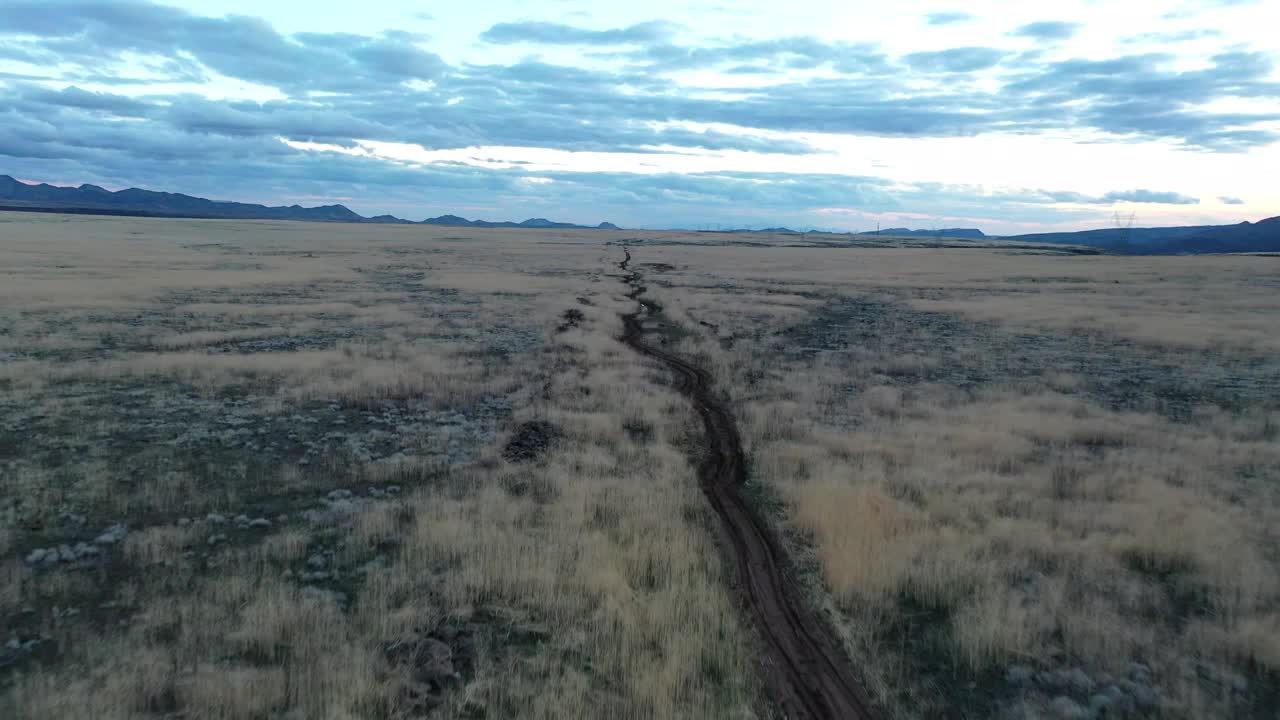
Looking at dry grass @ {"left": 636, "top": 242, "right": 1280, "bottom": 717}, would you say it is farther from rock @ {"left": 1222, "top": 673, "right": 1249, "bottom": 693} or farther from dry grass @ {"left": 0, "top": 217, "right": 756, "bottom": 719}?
dry grass @ {"left": 0, "top": 217, "right": 756, "bottom": 719}

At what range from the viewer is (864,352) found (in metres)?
24.2

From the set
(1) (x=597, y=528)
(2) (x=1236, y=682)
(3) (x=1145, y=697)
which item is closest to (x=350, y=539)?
(1) (x=597, y=528)

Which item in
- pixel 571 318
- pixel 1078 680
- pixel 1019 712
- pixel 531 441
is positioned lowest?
pixel 1019 712

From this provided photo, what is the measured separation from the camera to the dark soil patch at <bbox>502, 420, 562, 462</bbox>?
42.4 feet

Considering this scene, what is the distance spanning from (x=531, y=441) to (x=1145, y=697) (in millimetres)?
9953

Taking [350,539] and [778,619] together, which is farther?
[350,539]

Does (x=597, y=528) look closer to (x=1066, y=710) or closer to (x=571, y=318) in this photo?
(x=1066, y=710)

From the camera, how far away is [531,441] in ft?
44.7

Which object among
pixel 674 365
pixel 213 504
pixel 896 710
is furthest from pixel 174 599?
pixel 674 365

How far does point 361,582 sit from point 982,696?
6.61 meters

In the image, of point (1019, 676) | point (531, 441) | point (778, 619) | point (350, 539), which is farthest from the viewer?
point (531, 441)

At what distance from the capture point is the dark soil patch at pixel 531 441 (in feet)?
42.4

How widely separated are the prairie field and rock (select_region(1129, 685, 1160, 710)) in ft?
0.06


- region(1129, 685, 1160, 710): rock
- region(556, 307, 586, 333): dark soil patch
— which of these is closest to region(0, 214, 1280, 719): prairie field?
region(1129, 685, 1160, 710): rock
